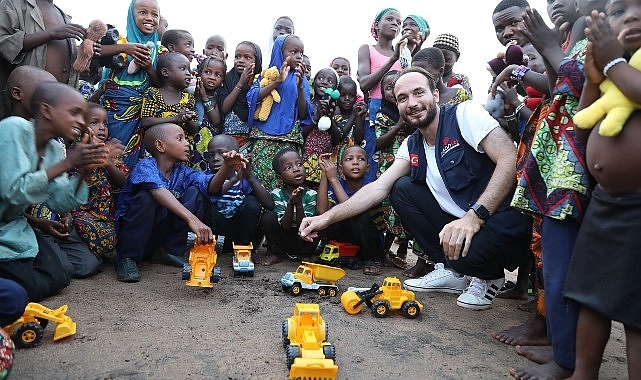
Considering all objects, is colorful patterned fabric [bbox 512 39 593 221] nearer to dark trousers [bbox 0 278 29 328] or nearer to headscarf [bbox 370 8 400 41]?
dark trousers [bbox 0 278 29 328]

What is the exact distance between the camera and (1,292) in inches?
88.0

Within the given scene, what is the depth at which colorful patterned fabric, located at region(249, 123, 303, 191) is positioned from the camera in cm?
516

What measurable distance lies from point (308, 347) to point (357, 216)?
2.44 metres

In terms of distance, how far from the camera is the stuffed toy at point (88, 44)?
4281 mm

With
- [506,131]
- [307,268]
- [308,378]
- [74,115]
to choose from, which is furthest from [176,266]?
[506,131]

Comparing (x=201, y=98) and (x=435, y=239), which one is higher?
(x=201, y=98)

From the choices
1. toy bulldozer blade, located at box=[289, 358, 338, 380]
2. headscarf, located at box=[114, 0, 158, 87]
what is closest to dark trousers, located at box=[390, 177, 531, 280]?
toy bulldozer blade, located at box=[289, 358, 338, 380]

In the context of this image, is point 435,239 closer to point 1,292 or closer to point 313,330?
point 313,330

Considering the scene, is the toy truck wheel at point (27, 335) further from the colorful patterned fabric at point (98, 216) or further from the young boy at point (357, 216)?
the young boy at point (357, 216)

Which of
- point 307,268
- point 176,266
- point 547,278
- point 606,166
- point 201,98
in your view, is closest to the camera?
point 606,166

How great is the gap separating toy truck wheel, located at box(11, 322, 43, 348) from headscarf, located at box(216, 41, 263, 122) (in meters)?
3.30

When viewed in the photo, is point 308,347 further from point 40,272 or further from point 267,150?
point 267,150

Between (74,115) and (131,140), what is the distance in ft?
6.14

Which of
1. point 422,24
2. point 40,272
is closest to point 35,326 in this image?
point 40,272
